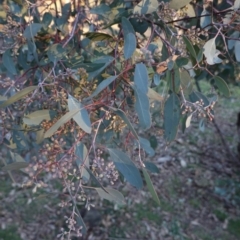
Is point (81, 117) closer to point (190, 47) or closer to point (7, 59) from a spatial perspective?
point (190, 47)

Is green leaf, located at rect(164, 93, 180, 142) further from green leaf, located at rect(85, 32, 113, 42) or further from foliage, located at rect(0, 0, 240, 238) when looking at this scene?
green leaf, located at rect(85, 32, 113, 42)

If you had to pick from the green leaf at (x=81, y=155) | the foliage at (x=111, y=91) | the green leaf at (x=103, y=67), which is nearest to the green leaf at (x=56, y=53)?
the foliage at (x=111, y=91)

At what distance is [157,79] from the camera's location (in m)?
0.91

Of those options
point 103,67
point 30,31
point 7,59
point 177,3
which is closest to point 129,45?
point 103,67

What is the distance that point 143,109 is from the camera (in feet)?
2.49

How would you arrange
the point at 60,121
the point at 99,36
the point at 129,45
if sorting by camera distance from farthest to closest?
the point at 99,36 → the point at 129,45 → the point at 60,121

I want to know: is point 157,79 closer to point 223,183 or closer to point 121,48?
point 121,48

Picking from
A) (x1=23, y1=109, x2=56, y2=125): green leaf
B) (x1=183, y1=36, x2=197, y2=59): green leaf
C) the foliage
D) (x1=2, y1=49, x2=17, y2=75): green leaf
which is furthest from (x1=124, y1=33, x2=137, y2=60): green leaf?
(x1=2, y1=49, x2=17, y2=75): green leaf

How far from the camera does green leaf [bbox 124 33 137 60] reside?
83 cm

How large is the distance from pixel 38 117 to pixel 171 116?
290mm

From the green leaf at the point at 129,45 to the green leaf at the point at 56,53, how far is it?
0.23 metres

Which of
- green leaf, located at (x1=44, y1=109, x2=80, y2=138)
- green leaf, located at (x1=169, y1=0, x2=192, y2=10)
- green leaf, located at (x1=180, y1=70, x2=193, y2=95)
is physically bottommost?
green leaf, located at (x1=180, y1=70, x2=193, y2=95)

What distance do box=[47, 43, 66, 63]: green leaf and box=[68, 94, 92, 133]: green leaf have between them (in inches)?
10.2

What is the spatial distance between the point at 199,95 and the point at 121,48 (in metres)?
0.22
